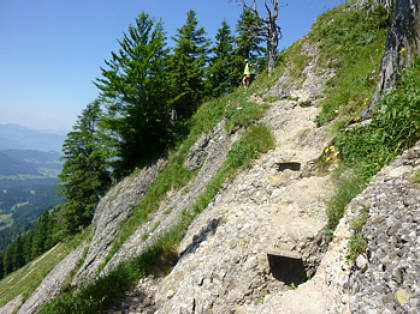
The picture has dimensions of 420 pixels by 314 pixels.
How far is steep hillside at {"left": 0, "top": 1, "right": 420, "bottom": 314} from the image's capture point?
8.55 feet

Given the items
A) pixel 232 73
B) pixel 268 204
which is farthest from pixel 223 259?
pixel 232 73

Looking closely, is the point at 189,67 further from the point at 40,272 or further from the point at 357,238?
the point at 40,272

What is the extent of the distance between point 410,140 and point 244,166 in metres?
4.06

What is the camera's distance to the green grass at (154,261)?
4537 millimetres

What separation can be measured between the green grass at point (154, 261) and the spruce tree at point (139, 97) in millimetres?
9262

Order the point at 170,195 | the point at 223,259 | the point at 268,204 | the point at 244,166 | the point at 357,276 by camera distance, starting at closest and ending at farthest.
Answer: the point at 357,276
the point at 223,259
the point at 268,204
the point at 244,166
the point at 170,195

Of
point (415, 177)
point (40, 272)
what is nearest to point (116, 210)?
point (415, 177)

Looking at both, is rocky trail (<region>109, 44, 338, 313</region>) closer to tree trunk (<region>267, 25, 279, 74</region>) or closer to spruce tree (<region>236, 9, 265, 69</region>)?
tree trunk (<region>267, 25, 279, 74</region>)

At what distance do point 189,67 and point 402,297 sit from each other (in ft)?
70.8

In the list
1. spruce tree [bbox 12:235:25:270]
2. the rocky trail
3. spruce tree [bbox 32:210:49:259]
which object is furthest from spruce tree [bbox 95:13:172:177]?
spruce tree [bbox 12:235:25:270]

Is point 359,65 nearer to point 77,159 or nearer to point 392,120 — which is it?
point 392,120

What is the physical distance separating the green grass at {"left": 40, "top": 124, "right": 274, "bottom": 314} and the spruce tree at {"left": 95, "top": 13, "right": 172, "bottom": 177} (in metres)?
9.26

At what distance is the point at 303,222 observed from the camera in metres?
4.19

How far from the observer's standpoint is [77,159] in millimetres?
28656
